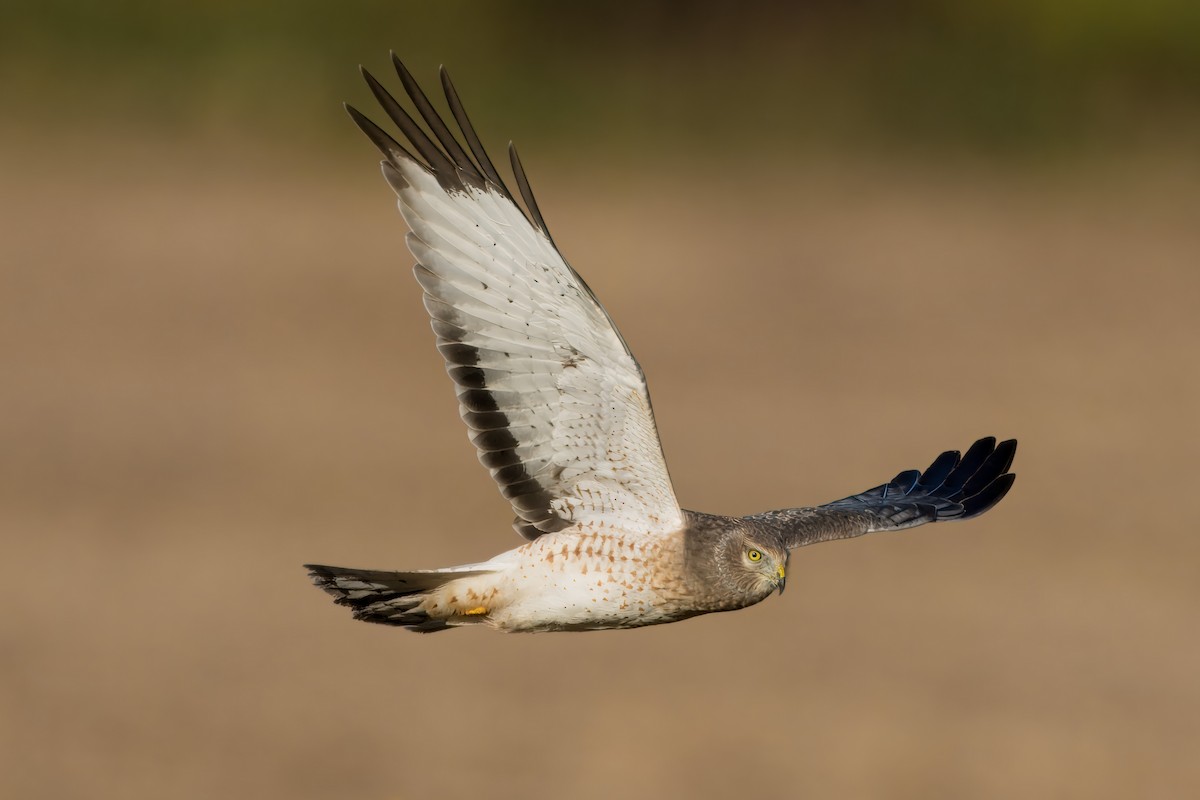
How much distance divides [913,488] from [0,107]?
2111 centimetres

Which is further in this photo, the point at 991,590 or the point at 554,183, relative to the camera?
the point at 554,183

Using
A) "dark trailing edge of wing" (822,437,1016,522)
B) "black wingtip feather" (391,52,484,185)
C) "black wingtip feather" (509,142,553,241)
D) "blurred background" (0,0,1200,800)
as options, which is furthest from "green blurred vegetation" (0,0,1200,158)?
"black wingtip feather" (509,142,553,241)

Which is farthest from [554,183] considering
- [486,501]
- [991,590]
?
[991,590]

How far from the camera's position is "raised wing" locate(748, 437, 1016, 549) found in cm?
884

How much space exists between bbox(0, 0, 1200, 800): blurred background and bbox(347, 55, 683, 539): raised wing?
728 centimetres

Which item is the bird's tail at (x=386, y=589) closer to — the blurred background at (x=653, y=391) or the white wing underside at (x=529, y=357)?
the white wing underside at (x=529, y=357)

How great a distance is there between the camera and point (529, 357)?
7719 mm

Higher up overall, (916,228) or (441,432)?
(916,228)

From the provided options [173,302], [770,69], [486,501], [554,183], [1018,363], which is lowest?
[486,501]

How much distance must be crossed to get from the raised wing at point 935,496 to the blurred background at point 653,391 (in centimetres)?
587

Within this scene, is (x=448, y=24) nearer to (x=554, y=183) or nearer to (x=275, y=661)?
(x=554, y=183)

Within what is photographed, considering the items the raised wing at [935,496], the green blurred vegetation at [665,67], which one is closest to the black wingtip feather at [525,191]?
the raised wing at [935,496]

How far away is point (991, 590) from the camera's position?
60.7 feet

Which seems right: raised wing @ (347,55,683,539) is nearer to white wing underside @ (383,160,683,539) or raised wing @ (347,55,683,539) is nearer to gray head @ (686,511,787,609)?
white wing underside @ (383,160,683,539)
